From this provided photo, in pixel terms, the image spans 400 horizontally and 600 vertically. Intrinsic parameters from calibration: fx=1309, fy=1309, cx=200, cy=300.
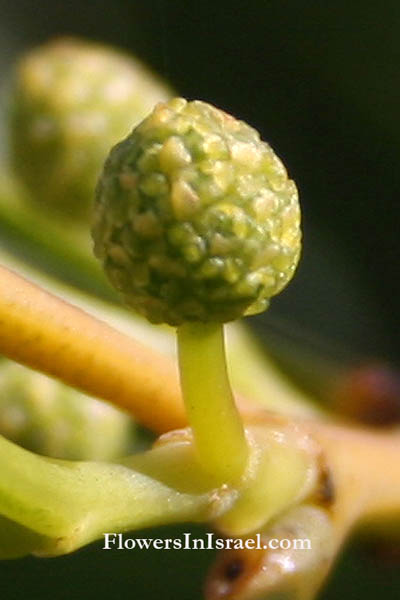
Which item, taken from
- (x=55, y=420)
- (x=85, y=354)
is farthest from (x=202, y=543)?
(x=85, y=354)

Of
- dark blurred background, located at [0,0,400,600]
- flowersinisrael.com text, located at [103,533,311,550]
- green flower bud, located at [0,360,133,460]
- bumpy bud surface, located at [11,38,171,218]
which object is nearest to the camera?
flowersinisrael.com text, located at [103,533,311,550]

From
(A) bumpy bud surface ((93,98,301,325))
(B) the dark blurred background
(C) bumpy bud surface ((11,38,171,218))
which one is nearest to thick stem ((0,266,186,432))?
(A) bumpy bud surface ((93,98,301,325))

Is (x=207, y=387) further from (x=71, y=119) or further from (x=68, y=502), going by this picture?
(x=71, y=119)

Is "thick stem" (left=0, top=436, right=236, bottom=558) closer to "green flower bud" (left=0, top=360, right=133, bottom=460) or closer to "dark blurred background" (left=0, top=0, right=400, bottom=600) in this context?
"green flower bud" (left=0, top=360, right=133, bottom=460)

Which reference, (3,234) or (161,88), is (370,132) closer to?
(161,88)

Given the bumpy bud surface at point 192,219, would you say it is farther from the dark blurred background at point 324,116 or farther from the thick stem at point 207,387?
the dark blurred background at point 324,116

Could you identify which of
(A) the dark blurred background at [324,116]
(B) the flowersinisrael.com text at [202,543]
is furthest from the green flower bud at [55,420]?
(A) the dark blurred background at [324,116]
